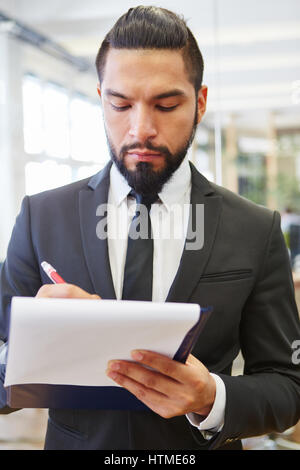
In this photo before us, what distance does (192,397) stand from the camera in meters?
0.77

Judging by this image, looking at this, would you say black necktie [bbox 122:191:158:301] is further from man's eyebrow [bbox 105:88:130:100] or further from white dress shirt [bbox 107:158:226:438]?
man's eyebrow [bbox 105:88:130:100]

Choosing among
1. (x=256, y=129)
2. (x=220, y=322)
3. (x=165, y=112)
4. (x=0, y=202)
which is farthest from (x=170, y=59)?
(x=256, y=129)

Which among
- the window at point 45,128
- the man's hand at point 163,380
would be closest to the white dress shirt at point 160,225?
the man's hand at point 163,380

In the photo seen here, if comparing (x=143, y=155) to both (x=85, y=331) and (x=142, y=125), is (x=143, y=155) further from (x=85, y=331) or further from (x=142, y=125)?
(x=85, y=331)

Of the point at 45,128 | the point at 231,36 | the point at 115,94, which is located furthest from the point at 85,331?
the point at 45,128

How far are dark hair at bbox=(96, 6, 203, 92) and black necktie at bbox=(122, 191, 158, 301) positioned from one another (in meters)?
0.27

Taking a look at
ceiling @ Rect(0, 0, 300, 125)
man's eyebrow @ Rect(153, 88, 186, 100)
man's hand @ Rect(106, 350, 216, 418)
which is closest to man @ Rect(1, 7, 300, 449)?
man's eyebrow @ Rect(153, 88, 186, 100)

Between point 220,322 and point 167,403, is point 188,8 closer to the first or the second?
point 220,322

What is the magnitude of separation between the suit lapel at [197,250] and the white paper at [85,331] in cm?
27

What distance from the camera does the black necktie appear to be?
97cm

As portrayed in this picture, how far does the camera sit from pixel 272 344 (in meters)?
1.04

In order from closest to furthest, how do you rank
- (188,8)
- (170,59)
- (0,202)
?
(170,59) → (188,8) → (0,202)

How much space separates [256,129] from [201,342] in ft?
13.1

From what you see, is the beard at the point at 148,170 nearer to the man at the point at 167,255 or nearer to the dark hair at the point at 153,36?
the man at the point at 167,255
